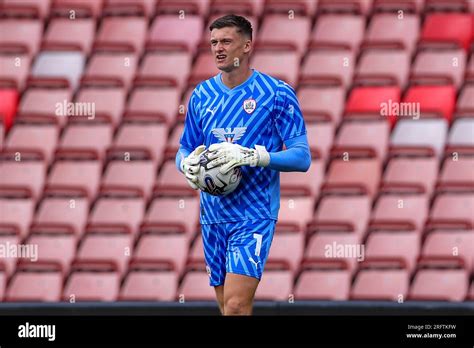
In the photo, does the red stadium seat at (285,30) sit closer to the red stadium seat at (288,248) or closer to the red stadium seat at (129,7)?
the red stadium seat at (129,7)

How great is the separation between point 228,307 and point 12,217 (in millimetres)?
4588

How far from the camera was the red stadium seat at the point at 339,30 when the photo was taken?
10414mm

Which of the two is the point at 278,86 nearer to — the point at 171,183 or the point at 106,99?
the point at 171,183

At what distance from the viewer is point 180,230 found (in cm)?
904

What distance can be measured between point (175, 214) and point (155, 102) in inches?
51.0

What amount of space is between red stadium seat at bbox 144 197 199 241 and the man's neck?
12.0ft

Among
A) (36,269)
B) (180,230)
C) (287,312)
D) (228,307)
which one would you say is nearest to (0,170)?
(36,269)

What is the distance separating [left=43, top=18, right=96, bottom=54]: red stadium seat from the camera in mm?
10781

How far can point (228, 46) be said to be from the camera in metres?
5.29

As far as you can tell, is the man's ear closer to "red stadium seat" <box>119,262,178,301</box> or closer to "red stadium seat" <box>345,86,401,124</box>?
"red stadium seat" <box>119,262,178,301</box>

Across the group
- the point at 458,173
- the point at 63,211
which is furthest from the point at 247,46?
the point at 63,211

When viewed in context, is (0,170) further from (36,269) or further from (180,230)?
(180,230)

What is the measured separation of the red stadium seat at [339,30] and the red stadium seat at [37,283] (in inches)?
121

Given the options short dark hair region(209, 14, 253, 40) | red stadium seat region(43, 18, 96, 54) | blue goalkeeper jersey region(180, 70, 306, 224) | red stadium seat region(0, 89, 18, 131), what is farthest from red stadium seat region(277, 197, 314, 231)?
short dark hair region(209, 14, 253, 40)
